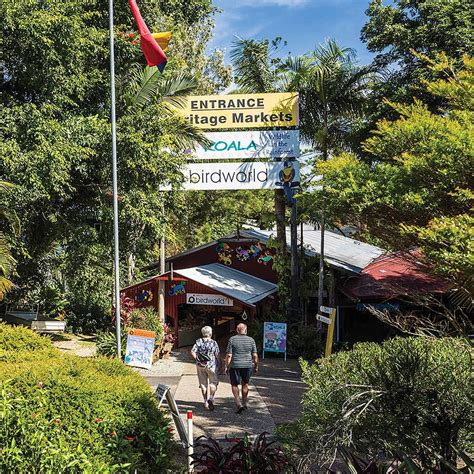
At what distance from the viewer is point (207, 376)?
923cm

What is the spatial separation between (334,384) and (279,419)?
427 cm

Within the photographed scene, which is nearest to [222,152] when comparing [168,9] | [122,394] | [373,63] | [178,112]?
[178,112]

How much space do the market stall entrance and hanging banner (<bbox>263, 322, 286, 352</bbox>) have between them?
0.84 meters

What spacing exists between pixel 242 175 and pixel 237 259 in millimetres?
4106

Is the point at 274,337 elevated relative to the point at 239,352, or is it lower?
lower

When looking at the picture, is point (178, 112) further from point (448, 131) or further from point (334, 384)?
point (334, 384)

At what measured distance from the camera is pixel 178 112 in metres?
16.6

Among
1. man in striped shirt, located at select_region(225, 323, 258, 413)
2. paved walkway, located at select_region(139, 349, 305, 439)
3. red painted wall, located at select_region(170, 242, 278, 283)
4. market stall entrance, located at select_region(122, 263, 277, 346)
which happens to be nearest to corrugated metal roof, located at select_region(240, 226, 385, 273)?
red painted wall, located at select_region(170, 242, 278, 283)

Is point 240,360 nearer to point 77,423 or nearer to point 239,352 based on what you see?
point 239,352

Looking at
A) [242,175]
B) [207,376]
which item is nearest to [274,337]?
[242,175]

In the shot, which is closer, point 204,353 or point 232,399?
point 204,353

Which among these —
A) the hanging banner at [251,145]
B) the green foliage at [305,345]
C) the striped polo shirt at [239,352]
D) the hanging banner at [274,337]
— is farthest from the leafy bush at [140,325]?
the striped polo shirt at [239,352]

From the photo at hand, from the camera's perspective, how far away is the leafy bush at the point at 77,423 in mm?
4480

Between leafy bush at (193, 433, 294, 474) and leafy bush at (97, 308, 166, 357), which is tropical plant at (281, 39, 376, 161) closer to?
leafy bush at (97, 308, 166, 357)
